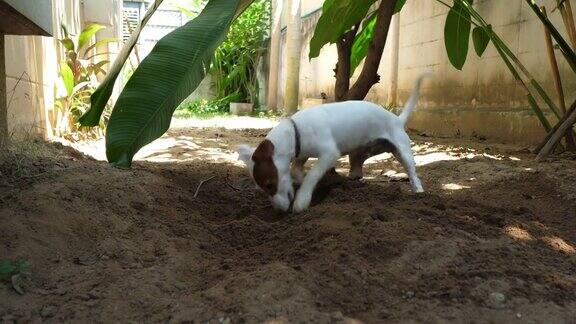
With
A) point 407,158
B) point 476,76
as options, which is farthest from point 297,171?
point 476,76

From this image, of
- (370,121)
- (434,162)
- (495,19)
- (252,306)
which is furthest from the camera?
(495,19)

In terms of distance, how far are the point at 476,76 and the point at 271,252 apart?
4897 millimetres

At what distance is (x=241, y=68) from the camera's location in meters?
14.7

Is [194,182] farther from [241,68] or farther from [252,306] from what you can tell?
[241,68]

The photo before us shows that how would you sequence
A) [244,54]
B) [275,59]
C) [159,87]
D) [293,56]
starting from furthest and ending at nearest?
[244,54] → [275,59] → [293,56] → [159,87]

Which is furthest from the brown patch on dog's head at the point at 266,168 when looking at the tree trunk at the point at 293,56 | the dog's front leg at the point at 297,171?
the tree trunk at the point at 293,56

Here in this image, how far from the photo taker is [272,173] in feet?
9.43

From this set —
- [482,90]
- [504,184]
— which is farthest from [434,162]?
[482,90]

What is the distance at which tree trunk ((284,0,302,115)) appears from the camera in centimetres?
1145

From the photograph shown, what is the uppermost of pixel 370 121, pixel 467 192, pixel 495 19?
pixel 495 19

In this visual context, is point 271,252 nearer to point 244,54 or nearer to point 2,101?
point 2,101

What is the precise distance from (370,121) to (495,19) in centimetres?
345

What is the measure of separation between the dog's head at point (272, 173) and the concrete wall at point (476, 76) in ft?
10.6

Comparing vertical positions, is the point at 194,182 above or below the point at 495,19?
below
